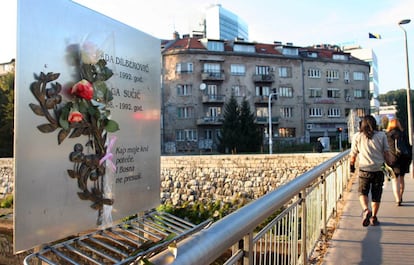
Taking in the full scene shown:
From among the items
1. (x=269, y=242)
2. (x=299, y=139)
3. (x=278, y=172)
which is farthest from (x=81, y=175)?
(x=299, y=139)

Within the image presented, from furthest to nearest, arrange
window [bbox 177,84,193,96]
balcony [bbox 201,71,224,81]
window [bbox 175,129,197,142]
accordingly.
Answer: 1. window [bbox 177,84,193,96]
2. window [bbox 175,129,197,142]
3. balcony [bbox 201,71,224,81]

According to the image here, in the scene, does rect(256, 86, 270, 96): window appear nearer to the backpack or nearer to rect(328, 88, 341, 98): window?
rect(328, 88, 341, 98): window

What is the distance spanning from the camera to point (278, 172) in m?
27.2

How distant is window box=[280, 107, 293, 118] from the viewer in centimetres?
5403

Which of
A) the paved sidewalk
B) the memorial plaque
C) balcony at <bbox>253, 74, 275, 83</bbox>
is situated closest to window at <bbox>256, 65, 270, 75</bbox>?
balcony at <bbox>253, 74, 275, 83</bbox>

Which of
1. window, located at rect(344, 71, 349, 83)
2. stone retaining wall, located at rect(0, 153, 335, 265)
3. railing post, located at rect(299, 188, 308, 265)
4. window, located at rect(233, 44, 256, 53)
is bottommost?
stone retaining wall, located at rect(0, 153, 335, 265)

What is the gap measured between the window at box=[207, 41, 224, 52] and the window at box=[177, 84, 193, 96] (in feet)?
20.5

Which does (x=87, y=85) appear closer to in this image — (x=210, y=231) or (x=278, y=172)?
(x=210, y=231)

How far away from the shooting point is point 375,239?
541 cm

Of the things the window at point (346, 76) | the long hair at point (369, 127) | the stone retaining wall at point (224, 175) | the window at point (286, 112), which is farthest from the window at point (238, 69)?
the long hair at point (369, 127)

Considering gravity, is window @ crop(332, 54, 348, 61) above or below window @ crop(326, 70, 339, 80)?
above

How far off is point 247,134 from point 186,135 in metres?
9.10

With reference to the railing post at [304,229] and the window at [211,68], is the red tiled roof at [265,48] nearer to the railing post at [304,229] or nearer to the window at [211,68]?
the window at [211,68]

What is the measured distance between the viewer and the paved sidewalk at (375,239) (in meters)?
4.58
